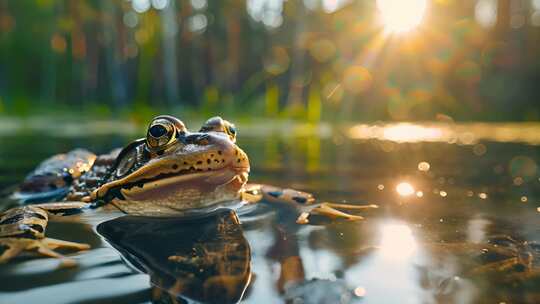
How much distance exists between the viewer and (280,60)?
28859 mm

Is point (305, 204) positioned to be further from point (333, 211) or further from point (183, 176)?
point (183, 176)

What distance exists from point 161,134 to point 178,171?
0.87ft

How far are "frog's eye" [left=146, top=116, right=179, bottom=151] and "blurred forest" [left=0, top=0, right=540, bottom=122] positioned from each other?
13.8 meters

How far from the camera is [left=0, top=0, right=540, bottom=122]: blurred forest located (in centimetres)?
2055

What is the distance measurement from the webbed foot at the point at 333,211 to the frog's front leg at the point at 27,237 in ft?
4.58

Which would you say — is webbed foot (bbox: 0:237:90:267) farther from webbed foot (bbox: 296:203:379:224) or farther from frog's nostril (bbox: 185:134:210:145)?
webbed foot (bbox: 296:203:379:224)

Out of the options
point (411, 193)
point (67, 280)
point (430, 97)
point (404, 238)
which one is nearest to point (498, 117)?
point (430, 97)

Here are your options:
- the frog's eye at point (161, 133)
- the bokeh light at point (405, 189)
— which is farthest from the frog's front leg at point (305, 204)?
the frog's eye at point (161, 133)

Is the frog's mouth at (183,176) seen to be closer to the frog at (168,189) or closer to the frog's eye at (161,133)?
the frog at (168,189)

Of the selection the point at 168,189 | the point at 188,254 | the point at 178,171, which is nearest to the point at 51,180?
the point at 168,189

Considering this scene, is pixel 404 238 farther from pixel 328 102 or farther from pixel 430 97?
pixel 430 97

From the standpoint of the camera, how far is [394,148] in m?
8.78

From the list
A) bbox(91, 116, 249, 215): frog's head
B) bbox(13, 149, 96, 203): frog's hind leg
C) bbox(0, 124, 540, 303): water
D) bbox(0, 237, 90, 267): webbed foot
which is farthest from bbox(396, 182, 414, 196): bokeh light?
bbox(13, 149, 96, 203): frog's hind leg

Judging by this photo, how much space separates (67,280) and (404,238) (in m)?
1.70
